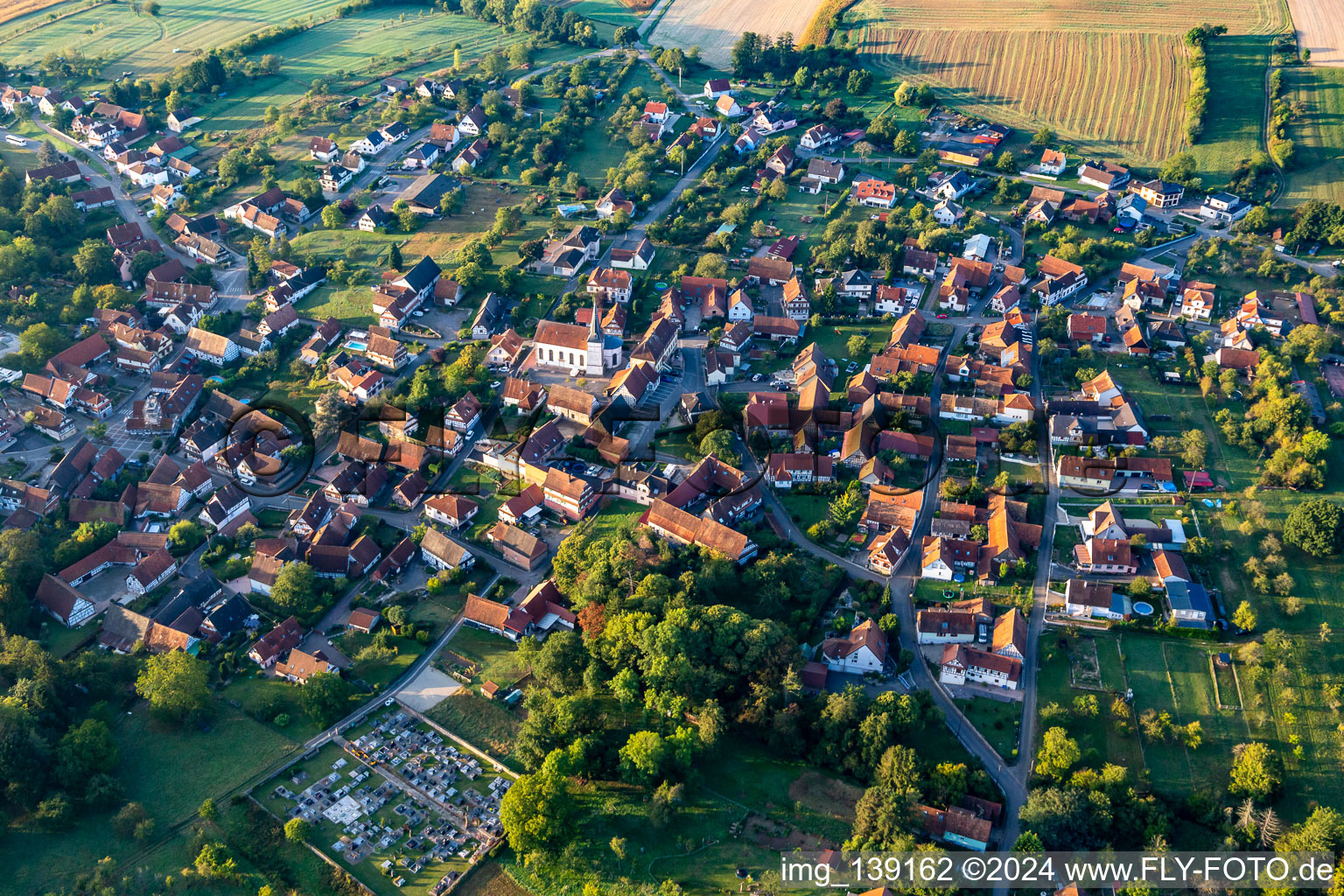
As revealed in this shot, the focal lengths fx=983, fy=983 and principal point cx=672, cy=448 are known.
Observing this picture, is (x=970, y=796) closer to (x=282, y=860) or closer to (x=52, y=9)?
(x=282, y=860)

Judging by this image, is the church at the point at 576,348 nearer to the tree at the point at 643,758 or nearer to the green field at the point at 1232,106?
the tree at the point at 643,758

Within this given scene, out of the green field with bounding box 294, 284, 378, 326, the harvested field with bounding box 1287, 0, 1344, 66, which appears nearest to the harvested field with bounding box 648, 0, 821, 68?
the harvested field with bounding box 1287, 0, 1344, 66

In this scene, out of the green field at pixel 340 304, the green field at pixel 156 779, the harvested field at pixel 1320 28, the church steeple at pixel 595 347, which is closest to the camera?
the green field at pixel 156 779

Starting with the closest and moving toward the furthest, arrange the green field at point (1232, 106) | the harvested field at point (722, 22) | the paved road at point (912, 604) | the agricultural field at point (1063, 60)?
the paved road at point (912, 604) < the green field at point (1232, 106) < the agricultural field at point (1063, 60) < the harvested field at point (722, 22)

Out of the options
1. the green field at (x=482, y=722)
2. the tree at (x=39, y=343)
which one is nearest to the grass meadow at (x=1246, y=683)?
the green field at (x=482, y=722)

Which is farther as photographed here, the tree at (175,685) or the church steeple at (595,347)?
the church steeple at (595,347)

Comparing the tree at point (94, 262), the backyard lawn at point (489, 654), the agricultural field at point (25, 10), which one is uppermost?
the agricultural field at point (25, 10)
